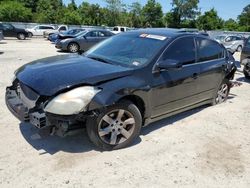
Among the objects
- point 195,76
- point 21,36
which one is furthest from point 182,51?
point 21,36

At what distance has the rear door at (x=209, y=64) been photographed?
593 centimetres

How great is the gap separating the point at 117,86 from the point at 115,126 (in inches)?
22.2

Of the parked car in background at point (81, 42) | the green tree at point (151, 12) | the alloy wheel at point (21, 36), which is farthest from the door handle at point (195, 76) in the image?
the green tree at point (151, 12)

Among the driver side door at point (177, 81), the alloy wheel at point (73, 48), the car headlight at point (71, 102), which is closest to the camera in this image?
the car headlight at point (71, 102)

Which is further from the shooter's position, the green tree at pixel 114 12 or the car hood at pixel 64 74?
the green tree at pixel 114 12

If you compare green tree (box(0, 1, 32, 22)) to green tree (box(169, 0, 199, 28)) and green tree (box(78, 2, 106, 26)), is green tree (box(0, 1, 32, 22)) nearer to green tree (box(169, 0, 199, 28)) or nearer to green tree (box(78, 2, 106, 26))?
green tree (box(78, 2, 106, 26))

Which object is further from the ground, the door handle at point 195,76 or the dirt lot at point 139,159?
the door handle at point 195,76

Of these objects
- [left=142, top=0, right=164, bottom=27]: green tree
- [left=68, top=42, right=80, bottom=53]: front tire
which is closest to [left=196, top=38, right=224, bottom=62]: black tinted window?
[left=68, top=42, right=80, bottom=53]: front tire

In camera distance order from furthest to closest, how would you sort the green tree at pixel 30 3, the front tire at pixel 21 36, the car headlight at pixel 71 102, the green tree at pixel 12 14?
the green tree at pixel 30 3 → the green tree at pixel 12 14 → the front tire at pixel 21 36 → the car headlight at pixel 71 102

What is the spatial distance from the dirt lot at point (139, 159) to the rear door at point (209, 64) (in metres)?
0.86

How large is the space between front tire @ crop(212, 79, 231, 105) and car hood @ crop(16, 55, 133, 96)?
2927 mm

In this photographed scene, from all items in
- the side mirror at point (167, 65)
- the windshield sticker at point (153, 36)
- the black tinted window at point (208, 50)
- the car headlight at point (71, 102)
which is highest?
the windshield sticker at point (153, 36)

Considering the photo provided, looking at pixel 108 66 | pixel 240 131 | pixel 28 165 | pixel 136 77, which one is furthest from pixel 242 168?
pixel 28 165

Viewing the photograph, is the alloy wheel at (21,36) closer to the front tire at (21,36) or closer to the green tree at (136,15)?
the front tire at (21,36)
